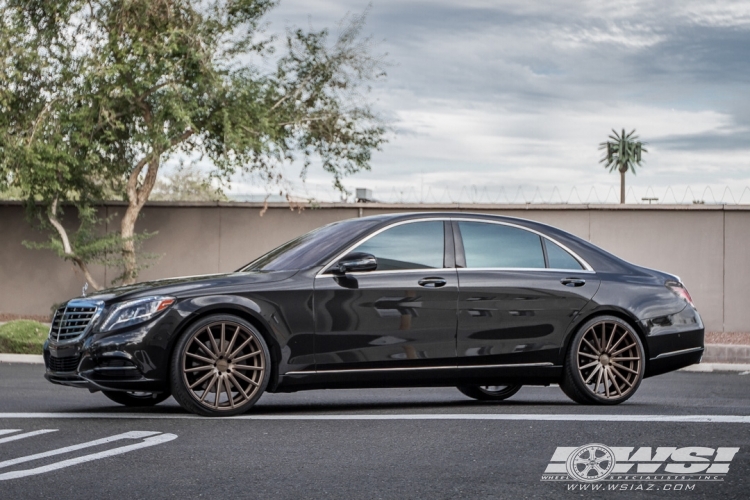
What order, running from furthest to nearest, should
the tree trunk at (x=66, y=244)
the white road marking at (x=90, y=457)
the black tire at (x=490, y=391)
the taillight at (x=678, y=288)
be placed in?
1. the tree trunk at (x=66, y=244)
2. the black tire at (x=490, y=391)
3. the taillight at (x=678, y=288)
4. the white road marking at (x=90, y=457)

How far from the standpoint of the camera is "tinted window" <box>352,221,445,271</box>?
348 inches

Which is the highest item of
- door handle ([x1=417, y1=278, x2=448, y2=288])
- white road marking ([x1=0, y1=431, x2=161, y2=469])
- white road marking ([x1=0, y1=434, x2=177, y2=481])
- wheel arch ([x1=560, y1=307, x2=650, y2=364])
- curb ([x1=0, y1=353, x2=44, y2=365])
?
door handle ([x1=417, y1=278, x2=448, y2=288])

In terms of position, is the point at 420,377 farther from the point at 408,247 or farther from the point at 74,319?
the point at 74,319

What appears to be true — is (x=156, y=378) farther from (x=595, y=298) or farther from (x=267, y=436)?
(x=595, y=298)

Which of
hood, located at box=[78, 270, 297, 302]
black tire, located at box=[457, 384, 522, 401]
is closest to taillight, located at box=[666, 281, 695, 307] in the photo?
black tire, located at box=[457, 384, 522, 401]

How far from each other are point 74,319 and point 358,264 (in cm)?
230

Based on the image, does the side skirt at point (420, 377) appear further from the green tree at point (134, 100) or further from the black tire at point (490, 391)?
the green tree at point (134, 100)

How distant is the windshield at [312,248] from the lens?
28.7 feet

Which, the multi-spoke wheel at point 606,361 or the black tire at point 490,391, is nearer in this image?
the multi-spoke wheel at point 606,361

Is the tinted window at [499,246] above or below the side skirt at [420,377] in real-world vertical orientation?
above

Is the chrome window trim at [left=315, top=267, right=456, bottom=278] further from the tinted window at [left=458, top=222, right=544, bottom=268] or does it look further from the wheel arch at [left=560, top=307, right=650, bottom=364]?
the wheel arch at [left=560, top=307, right=650, bottom=364]

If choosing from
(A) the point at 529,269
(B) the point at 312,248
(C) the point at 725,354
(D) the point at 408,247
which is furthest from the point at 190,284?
(C) the point at 725,354

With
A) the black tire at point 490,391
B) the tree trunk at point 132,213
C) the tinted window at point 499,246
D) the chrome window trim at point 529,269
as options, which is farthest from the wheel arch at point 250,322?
the tree trunk at point 132,213

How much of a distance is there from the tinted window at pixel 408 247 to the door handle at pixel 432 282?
15 centimetres
